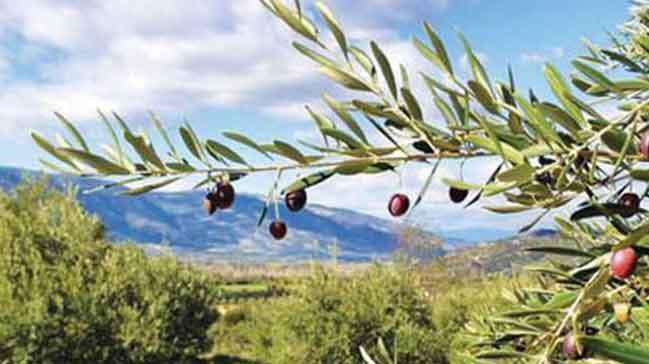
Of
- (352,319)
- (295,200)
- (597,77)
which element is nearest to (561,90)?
(597,77)

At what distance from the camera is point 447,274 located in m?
42.9

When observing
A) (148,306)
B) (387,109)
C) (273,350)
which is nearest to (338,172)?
(387,109)

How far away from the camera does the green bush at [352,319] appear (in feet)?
65.3

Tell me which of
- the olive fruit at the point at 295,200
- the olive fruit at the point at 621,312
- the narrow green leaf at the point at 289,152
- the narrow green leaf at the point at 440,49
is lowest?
the olive fruit at the point at 621,312

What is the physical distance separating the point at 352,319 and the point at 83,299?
22.4 feet

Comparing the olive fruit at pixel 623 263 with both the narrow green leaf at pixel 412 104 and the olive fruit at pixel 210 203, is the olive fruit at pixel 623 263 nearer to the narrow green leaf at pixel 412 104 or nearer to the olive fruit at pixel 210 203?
the narrow green leaf at pixel 412 104

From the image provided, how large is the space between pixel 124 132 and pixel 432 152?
0.55 metres

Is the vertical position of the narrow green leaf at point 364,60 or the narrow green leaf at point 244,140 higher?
the narrow green leaf at point 364,60

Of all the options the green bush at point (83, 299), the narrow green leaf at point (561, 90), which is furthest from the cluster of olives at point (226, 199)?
the green bush at point (83, 299)

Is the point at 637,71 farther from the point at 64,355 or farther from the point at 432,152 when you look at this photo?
the point at 64,355

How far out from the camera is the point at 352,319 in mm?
20234

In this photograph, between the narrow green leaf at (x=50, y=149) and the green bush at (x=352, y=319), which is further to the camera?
the green bush at (x=352, y=319)

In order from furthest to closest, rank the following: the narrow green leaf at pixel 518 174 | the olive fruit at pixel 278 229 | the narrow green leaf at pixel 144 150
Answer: the olive fruit at pixel 278 229, the narrow green leaf at pixel 144 150, the narrow green leaf at pixel 518 174

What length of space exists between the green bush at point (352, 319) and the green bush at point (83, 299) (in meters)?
2.92
